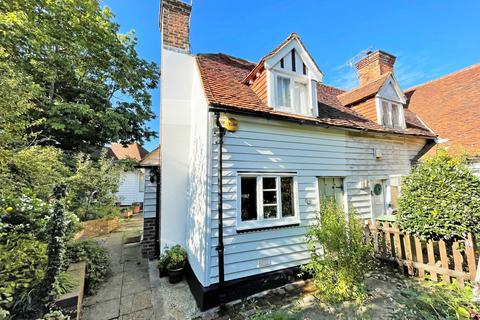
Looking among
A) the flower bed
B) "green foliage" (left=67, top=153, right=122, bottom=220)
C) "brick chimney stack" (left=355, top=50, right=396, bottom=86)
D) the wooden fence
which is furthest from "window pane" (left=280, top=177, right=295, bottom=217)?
the flower bed

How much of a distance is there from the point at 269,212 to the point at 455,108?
1126 cm

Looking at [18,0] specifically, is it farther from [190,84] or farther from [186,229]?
[186,229]

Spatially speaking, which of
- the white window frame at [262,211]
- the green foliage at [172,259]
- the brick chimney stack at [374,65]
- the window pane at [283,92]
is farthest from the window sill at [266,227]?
the brick chimney stack at [374,65]

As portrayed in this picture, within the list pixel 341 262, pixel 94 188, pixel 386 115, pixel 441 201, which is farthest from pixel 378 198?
pixel 94 188

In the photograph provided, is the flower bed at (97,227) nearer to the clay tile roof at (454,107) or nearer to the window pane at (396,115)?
the window pane at (396,115)

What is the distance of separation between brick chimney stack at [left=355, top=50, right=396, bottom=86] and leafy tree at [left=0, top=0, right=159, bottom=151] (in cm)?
1352

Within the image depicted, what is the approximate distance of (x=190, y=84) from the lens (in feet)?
23.3

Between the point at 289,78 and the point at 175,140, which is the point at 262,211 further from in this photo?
the point at 289,78

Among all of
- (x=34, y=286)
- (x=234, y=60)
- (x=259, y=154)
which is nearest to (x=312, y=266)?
(x=259, y=154)

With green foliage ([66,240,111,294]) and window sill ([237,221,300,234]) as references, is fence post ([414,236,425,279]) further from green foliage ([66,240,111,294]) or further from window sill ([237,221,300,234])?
green foliage ([66,240,111,294])

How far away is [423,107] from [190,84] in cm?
1253

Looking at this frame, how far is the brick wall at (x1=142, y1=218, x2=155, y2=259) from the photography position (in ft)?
23.7

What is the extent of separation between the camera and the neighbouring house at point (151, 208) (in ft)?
23.7

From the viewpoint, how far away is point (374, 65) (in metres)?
10.2
